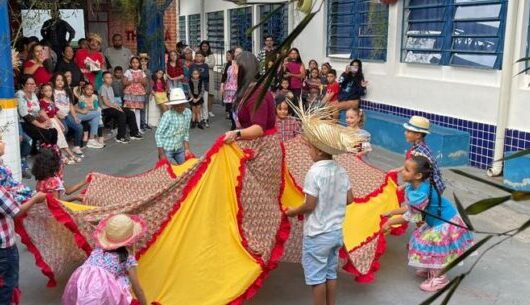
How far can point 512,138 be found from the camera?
7.92 metres

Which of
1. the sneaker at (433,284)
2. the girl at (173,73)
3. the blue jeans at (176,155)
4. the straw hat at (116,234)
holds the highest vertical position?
the girl at (173,73)

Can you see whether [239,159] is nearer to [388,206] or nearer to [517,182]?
[388,206]

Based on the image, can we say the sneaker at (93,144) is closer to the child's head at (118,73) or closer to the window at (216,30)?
the child's head at (118,73)

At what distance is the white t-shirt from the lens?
12.6 feet

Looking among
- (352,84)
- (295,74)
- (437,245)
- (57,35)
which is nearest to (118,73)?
(57,35)

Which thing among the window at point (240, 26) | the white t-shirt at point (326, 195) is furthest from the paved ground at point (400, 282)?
the window at point (240, 26)

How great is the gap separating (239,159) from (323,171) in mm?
736

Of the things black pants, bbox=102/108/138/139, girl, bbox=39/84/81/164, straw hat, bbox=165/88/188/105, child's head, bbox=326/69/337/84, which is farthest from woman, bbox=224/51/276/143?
child's head, bbox=326/69/337/84

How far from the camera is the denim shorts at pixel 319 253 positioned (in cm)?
391

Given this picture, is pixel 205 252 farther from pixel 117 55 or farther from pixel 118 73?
pixel 117 55

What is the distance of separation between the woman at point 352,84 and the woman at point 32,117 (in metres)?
4.96

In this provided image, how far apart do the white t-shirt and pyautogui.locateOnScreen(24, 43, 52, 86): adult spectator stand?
23.3 feet

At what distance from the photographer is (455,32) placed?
928 cm

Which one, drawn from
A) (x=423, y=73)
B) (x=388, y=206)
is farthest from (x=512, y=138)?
(x=388, y=206)
